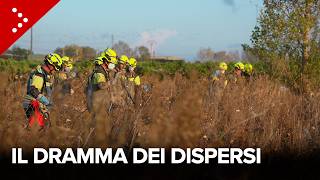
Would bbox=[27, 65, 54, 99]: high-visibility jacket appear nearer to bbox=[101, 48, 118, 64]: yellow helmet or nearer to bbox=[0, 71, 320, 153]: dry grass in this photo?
bbox=[101, 48, 118, 64]: yellow helmet

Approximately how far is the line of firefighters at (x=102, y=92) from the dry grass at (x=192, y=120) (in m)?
0.10

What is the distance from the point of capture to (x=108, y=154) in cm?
296

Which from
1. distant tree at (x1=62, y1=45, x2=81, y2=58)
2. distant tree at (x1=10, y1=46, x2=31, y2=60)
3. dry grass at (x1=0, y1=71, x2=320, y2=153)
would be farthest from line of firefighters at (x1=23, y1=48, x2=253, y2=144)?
distant tree at (x1=10, y1=46, x2=31, y2=60)

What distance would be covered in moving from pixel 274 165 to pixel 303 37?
34.9ft

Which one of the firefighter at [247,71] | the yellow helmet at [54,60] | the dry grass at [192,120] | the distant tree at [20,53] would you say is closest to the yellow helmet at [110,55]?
the yellow helmet at [54,60]

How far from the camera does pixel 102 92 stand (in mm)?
4773

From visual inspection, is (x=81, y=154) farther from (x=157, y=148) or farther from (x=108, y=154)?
(x=157, y=148)

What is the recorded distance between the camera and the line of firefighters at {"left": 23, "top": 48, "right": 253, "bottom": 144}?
2.81m

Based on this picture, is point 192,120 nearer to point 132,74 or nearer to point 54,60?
point 54,60

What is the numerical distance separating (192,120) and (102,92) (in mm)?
2657

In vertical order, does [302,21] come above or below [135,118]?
above

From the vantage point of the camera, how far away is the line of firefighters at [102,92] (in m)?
2.81

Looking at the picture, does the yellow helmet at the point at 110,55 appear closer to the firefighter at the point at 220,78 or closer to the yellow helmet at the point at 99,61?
the yellow helmet at the point at 99,61

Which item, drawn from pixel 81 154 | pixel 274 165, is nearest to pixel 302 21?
pixel 274 165
